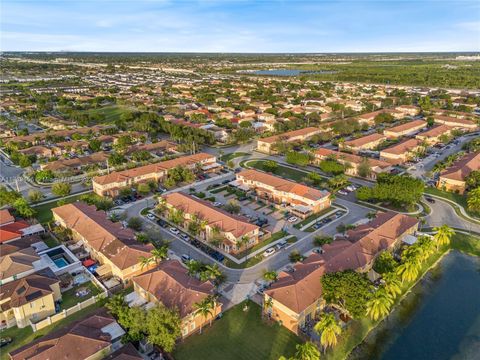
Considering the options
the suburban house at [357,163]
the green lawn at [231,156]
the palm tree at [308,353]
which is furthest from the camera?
the green lawn at [231,156]

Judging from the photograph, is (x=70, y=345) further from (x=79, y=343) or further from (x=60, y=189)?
(x=60, y=189)

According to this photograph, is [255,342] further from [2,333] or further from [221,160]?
[221,160]

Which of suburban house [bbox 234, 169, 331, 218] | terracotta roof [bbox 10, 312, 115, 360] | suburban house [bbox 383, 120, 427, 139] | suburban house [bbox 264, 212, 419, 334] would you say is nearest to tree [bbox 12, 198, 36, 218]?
terracotta roof [bbox 10, 312, 115, 360]

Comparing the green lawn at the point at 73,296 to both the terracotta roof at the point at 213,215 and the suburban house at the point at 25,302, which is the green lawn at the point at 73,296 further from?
the terracotta roof at the point at 213,215

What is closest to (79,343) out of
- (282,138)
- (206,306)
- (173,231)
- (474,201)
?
(206,306)

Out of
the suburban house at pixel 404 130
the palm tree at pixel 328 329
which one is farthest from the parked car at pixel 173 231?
the suburban house at pixel 404 130

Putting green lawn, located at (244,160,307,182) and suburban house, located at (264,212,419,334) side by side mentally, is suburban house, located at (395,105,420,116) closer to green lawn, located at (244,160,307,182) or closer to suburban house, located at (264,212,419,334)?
→ green lawn, located at (244,160,307,182)
